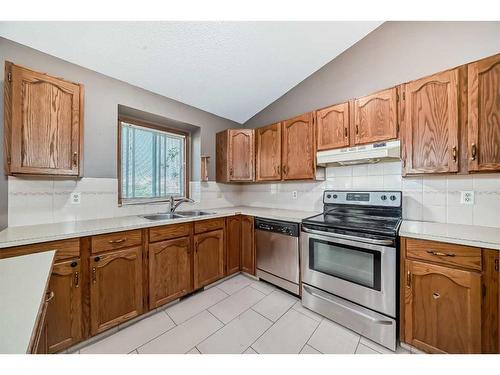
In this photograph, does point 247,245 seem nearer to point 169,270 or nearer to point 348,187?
point 169,270

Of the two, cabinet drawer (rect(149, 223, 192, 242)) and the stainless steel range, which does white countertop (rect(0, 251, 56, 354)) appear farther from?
the stainless steel range

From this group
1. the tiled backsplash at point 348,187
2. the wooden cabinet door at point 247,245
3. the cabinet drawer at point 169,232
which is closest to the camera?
the tiled backsplash at point 348,187

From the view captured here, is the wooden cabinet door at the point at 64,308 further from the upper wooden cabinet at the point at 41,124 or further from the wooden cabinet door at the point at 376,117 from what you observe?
the wooden cabinet door at the point at 376,117

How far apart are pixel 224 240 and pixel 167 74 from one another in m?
1.95

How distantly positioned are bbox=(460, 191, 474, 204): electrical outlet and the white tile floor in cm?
127

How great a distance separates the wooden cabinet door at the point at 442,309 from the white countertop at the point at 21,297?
1.95 meters

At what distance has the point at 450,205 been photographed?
176 centimetres

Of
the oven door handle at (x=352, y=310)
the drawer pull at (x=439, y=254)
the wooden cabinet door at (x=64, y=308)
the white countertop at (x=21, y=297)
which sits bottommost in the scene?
the oven door handle at (x=352, y=310)

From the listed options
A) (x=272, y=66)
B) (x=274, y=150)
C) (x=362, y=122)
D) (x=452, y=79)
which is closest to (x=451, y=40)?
(x=452, y=79)

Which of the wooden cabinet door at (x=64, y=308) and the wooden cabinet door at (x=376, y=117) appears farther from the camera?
the wooden cabinet door at (x=376, y=117)

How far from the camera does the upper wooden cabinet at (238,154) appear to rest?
293 centimetres

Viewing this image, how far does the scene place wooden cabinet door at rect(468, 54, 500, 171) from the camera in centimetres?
138

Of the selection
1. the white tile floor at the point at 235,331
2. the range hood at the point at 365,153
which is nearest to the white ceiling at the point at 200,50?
the range hood at the point at 365,153
